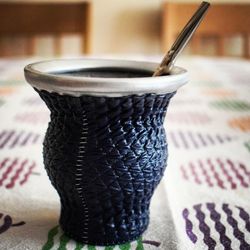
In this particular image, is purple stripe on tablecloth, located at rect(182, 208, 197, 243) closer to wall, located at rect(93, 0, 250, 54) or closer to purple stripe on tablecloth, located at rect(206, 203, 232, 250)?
purple stripe on tablecloth, located at rect(206, 203, 232, 250)

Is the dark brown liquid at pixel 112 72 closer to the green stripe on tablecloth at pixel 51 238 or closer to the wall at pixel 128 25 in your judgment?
the green stripe on tablecloth at pixel 51 238

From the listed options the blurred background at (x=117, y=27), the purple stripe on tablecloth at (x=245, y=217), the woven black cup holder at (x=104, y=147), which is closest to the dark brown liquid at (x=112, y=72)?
the woven black cup holder at (x=104, y=147)

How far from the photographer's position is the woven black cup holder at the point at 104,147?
22cm

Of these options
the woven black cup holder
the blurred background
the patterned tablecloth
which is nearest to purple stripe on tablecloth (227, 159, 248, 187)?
the patterned tablecloth

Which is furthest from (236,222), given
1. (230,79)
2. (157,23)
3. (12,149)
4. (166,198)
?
(157,23)

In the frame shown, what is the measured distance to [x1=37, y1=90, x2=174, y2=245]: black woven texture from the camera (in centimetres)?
23

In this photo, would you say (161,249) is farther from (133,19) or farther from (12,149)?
(133,19)

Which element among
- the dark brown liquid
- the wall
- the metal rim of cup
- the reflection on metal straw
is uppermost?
the reflection on metal straw

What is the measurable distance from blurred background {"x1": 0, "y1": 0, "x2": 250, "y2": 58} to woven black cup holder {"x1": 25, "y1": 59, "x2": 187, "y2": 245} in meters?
1.20

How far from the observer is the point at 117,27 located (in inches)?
67.7

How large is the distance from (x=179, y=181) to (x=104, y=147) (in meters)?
0.15

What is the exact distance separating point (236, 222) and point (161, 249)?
2.6 inches

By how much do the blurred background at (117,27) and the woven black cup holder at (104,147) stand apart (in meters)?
Result: 1.20

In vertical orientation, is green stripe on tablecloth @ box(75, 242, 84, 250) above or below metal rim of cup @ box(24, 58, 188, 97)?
below
